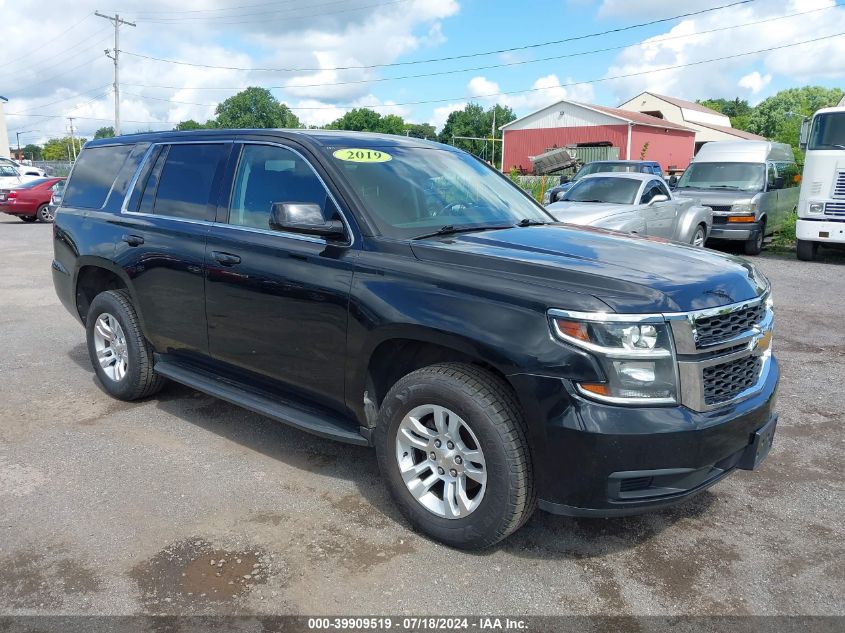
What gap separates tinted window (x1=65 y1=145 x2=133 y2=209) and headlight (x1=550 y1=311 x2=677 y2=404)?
152 inches

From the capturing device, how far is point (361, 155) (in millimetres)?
3988

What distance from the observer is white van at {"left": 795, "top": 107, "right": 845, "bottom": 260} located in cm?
1223

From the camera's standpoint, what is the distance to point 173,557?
3.21 meters

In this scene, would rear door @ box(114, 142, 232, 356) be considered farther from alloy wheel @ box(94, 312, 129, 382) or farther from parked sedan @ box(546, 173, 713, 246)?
parked sedan @ box(546, 173, 713, 246)

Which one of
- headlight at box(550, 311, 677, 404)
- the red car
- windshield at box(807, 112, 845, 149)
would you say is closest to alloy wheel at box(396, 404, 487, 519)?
headlight at box(550, 311, 677, 404)

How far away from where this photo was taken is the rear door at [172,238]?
437 cm

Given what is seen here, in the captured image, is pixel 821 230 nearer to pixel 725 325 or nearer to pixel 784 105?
pixel 725 325

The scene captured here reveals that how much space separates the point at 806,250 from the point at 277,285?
12.4m

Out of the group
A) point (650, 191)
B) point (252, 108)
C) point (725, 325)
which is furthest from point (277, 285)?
point (252, 108)

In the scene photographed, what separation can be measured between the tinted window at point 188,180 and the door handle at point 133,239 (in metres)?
0.21

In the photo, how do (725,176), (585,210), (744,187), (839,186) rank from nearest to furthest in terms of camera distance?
(585,210)
(839,186)
(744,187)
(725,176)

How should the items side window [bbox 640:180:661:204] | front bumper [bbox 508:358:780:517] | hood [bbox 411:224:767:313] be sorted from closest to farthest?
1. front bumper [bbox 508:358:780:517]
2. hood [bbox 411:224:767:313]
3. side window [bbox 640:180:661:204]

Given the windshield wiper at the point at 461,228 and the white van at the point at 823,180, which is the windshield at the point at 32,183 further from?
the windshield wiper at the point at 461,228

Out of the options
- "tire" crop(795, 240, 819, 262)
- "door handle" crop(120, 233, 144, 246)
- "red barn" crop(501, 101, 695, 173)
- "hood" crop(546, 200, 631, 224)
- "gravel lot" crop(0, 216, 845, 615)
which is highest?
"red barn" crop(501, 101, 695, 173)
